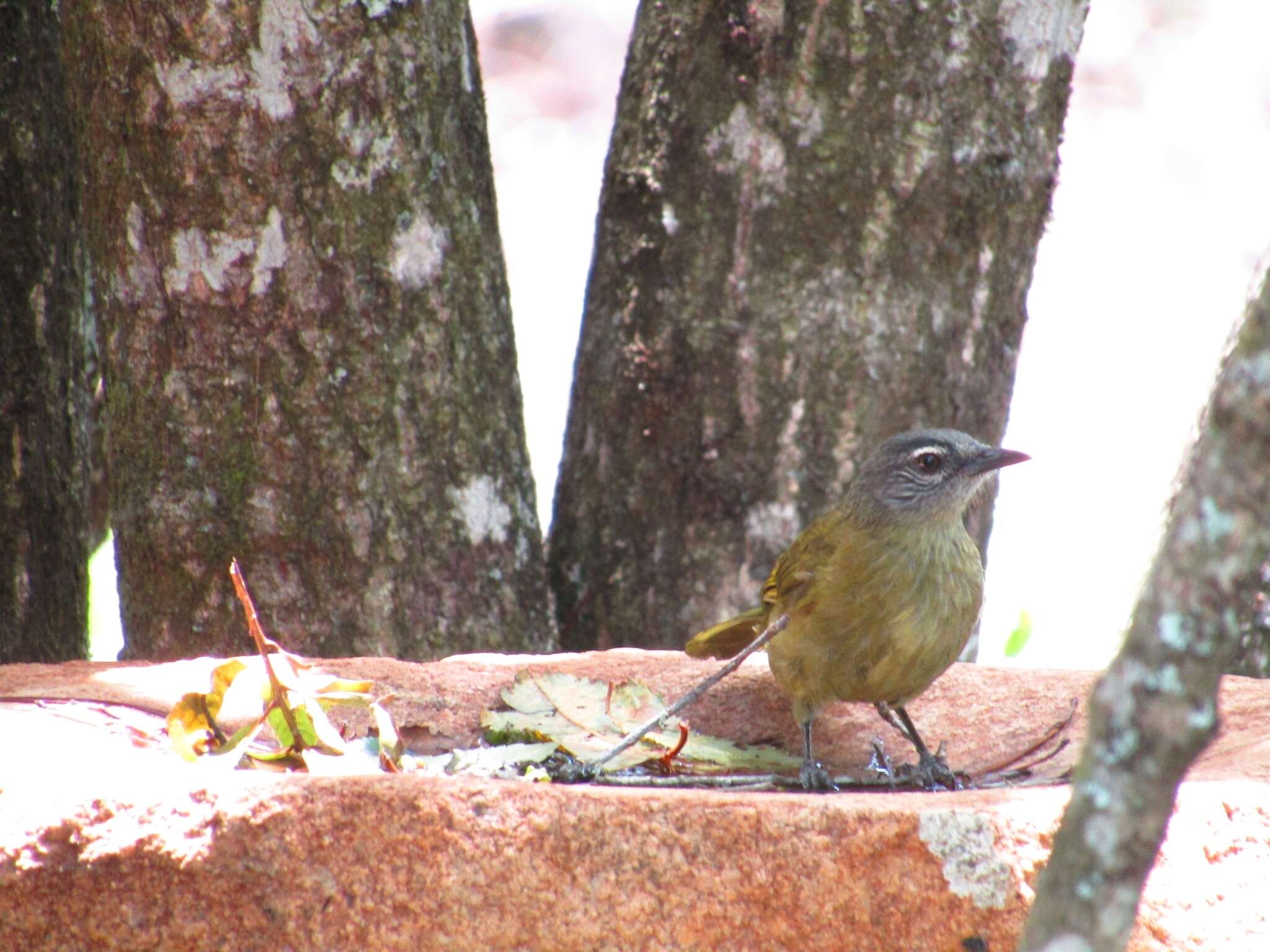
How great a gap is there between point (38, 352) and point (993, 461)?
2.93 m

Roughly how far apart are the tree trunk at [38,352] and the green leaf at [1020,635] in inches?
153

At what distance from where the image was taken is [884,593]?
3.85 meters

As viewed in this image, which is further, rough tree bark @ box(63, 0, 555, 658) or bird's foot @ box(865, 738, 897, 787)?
rough tree bark @ box(63, 0, 555, 658)

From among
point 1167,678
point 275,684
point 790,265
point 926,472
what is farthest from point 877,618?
point 1167,678

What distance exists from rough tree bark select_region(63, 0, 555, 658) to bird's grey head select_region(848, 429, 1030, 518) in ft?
3.79

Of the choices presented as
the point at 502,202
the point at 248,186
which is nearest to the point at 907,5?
the point at 248,186

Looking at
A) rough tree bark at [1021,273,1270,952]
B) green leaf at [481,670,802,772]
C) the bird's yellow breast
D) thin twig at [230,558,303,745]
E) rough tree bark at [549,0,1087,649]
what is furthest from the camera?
rough tree bark at [549,0,1087,649]

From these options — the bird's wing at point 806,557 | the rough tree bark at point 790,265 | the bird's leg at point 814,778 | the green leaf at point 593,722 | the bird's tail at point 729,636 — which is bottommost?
the bird's leg at point 814,778

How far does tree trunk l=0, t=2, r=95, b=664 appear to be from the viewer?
4270 millimetres

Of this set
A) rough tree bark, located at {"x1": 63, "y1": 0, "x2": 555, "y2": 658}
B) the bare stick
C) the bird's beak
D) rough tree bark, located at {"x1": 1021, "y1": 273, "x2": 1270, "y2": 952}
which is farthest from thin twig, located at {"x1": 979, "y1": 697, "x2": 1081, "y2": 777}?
rough tree bark, located at {"x1": 1021, "y1": 273, "x2": 1270, "y2": 952}

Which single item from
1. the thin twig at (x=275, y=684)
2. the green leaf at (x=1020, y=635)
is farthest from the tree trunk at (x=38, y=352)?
the green leaf at (x=1020, y=635)

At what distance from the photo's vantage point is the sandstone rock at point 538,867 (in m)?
2.10

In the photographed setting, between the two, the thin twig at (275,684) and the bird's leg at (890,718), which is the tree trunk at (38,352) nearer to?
the thin twig at (275,684)

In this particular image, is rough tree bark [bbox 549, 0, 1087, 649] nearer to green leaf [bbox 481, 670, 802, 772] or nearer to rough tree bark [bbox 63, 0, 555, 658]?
rough tree bark [bbox 63, 0, 555, 658]
